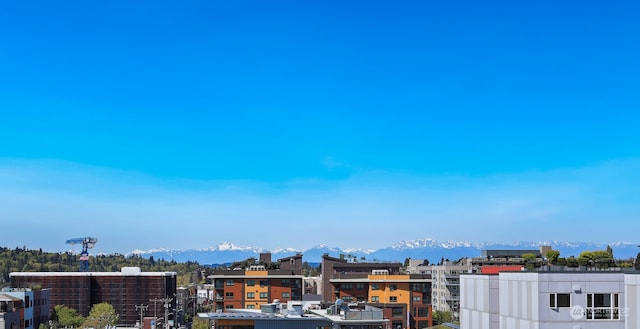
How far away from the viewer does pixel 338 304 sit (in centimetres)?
Result: 9225

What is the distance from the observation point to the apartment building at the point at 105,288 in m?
184

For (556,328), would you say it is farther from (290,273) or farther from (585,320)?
(290,273)

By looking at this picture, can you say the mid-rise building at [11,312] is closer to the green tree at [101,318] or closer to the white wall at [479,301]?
the green tree at [101,318]

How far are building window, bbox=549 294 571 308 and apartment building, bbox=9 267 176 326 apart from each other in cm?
14930

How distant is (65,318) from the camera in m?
167

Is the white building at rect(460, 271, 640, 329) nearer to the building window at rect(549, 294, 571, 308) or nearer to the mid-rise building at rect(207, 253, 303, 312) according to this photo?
the building window at rect(549, 294, 571, 308)

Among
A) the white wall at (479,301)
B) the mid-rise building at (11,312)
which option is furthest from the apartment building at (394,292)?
the white wall at (479,301)

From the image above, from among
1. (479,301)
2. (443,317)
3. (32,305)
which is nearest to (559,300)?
(479,301)

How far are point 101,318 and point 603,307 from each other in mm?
132337

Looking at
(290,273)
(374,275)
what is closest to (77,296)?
(290,273)

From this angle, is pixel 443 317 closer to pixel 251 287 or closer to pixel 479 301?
pixel 251 287

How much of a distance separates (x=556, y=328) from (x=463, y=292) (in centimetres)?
1298

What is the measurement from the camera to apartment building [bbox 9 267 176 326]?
184 metres

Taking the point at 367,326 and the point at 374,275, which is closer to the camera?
the point at 367,326
